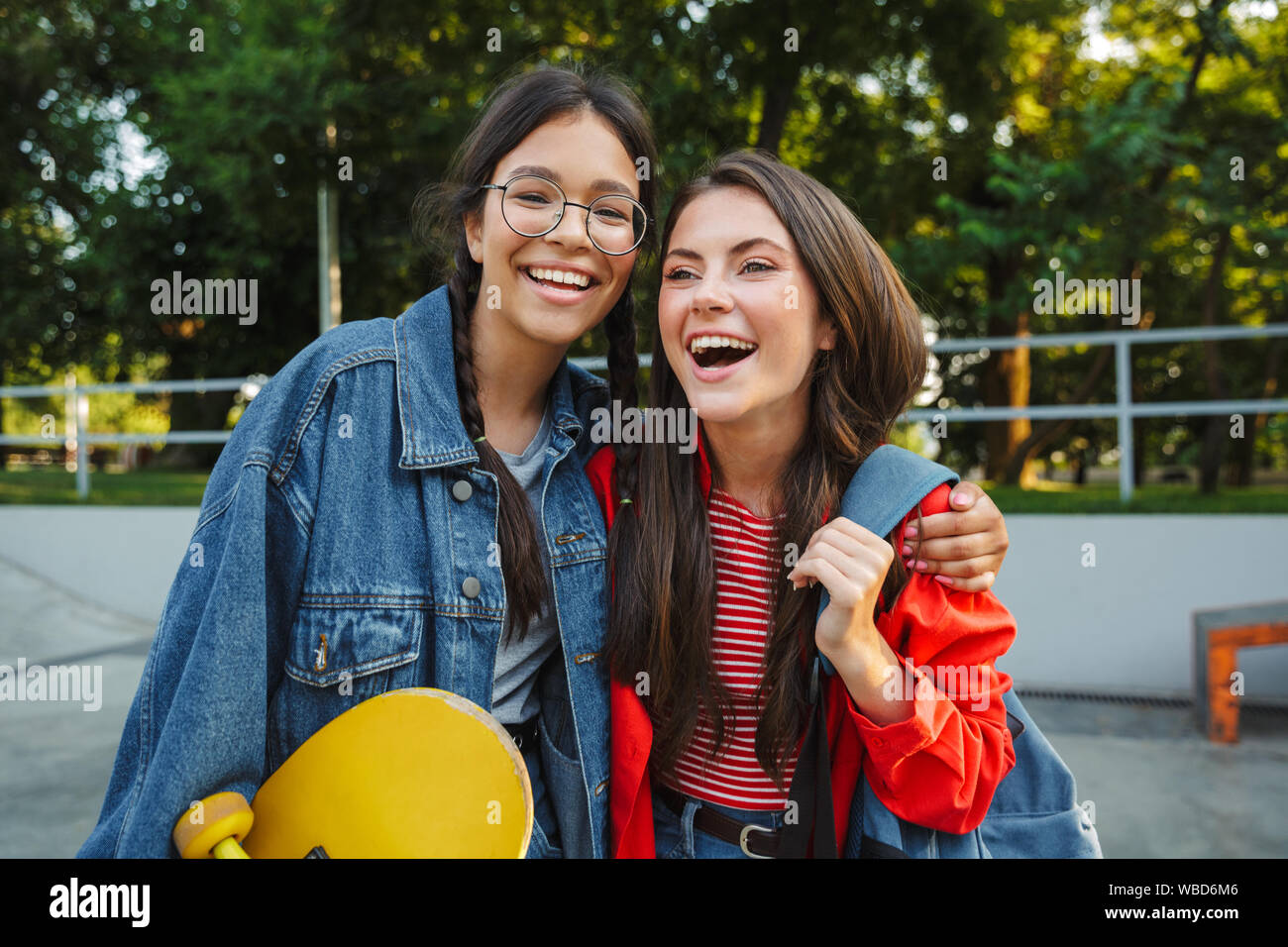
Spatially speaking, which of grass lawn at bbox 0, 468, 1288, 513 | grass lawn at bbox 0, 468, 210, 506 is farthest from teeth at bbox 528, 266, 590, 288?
grass lawn at bbox 0, 468, 210, 506

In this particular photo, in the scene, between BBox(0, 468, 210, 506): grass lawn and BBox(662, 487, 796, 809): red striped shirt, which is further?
BBox(0, 468, 210, 506): grass lawn

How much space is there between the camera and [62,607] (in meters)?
7.33

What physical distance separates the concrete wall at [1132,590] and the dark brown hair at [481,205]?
3.97 metres

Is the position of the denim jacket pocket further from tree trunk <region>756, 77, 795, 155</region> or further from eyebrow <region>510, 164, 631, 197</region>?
tree trunk <region>756, 77, 795, 155</region>

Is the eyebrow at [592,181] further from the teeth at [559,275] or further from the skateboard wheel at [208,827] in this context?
the skateboard wheel at [208,827]

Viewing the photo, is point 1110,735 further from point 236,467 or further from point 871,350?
point 236,467

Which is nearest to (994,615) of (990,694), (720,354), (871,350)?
(990,694)

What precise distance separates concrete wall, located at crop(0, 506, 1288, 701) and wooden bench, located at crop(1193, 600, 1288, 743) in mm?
689

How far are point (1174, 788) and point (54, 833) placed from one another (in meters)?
4.73

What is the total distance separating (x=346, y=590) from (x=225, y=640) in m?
0.24

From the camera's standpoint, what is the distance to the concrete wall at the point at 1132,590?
17.2ft

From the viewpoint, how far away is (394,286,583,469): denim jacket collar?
5.78ft

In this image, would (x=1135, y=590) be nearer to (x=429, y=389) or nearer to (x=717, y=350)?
(x=717, y=350)
